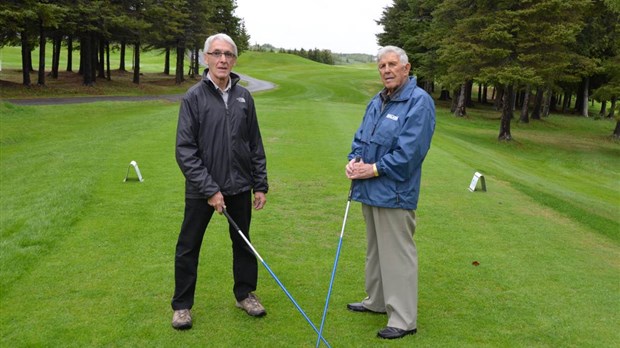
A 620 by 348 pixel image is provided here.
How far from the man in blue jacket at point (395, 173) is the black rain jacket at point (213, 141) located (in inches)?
38.3

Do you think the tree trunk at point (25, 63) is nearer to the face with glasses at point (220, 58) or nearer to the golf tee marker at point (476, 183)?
the golf tee marker at point (476, 183)

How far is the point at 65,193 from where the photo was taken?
27.1 feet

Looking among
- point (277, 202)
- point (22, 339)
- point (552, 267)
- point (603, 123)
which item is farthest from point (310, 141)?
point (603, 123)

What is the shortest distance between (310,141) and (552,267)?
31.5 feet

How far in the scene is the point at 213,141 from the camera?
424cm

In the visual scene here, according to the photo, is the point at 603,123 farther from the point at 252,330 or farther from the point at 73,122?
the point at 252,330

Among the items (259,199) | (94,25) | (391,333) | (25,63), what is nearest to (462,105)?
(94,25)

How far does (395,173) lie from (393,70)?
83 centimetres

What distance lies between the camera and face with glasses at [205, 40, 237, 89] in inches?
164

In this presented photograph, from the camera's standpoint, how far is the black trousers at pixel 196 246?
14.3ft

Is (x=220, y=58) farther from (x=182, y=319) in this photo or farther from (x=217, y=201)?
(x=182, y=319)

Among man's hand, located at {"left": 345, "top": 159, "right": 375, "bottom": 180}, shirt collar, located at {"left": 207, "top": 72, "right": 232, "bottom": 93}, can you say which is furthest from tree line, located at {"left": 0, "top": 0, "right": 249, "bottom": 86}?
man's hand, located at {"left": 345, "top": 159, "right": 375, "bottom": 180}

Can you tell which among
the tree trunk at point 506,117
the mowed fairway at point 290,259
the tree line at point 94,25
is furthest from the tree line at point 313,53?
the mowed fairway at point 290,259

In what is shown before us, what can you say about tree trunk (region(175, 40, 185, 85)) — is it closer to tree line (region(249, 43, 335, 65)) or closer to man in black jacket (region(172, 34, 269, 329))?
man in black jacket (region(172, 34, 269, 329))
